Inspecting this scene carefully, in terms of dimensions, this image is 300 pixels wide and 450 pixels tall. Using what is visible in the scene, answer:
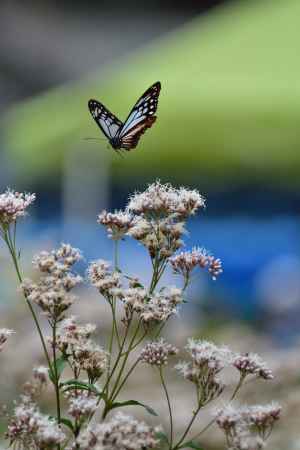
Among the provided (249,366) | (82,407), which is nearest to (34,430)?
(82,407)

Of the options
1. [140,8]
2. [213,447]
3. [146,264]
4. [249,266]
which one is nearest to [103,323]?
[213,447]

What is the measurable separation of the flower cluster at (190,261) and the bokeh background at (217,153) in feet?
6.76

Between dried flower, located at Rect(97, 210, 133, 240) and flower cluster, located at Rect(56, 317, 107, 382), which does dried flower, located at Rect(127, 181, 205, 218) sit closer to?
dried flower, located at Rect(97, 210, 133, 240)

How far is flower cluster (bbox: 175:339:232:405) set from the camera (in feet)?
3.55

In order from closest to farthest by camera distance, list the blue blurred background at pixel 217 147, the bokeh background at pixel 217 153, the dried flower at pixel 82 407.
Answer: the dried flower at pixel 82 407 → the bokeh background at pixel 217 153 → the blue blurred background at pixel 217 147

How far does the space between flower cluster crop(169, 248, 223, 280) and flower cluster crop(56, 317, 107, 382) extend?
0.16 meters

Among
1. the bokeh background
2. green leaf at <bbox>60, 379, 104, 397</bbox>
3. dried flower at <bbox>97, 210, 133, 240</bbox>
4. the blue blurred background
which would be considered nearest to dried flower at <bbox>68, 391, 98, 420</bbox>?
green leaf at <bbox>60, 379, 104, 397</bbox>

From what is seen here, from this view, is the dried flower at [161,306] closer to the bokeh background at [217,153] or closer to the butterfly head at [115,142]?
the butterfly head at [115,142]

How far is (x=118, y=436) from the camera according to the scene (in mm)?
913

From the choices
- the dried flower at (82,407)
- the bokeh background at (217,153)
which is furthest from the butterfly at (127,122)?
the bokeh background at (217,153)

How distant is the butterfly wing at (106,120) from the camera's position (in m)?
1.45

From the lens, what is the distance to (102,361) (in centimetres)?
110

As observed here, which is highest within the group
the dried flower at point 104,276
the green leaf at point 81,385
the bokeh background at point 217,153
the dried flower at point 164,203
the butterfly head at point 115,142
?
the bokeh background at point 217,153

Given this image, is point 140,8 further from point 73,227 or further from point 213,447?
point 213,447
